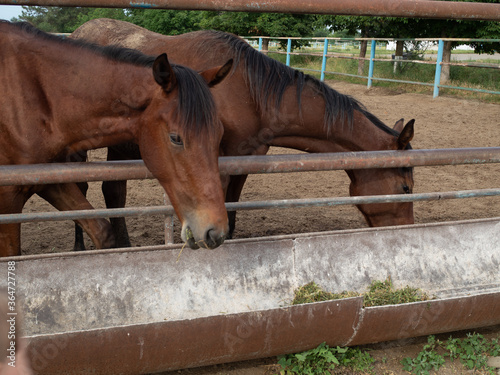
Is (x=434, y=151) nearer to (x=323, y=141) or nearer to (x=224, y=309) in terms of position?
(x=323, y=141)

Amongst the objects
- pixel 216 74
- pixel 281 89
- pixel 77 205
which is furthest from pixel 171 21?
pixel 216 74

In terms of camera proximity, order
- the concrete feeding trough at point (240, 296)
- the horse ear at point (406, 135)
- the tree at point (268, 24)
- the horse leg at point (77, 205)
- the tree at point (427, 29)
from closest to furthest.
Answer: the concrete feeding trough at point (240, 296), the horse leg at point (77, 205), the horse ear at point (406, 135), the tree at point (427, 29), the tree at point (268, 24)

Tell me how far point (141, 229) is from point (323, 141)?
208 cm

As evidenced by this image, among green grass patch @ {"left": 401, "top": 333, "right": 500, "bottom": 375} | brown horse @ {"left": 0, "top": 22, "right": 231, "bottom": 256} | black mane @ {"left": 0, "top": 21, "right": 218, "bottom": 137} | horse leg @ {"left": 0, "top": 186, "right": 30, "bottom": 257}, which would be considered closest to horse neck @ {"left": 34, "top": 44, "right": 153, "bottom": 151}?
brown horse @ {"left": 0, "top": 22, "right": 231, "bottom": 256}

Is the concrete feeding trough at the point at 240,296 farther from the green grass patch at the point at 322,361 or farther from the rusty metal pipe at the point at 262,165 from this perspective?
the rusty metal pipe at the point at 262,165

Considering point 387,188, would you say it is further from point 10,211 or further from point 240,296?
point 10,211

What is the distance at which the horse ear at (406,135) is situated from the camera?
9.93ft

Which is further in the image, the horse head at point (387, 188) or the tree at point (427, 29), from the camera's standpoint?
the tree at point (427, 29)

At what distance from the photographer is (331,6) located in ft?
6.77

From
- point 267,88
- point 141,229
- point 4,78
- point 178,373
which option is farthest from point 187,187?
point 141,229

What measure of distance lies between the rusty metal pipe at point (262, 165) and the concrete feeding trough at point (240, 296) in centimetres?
39

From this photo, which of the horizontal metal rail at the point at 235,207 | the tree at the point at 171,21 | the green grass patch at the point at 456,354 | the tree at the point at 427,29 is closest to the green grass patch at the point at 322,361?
the green grass patch at the point at 456,354

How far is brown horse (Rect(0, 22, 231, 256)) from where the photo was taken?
1.99 m

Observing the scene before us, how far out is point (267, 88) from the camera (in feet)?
10.9
